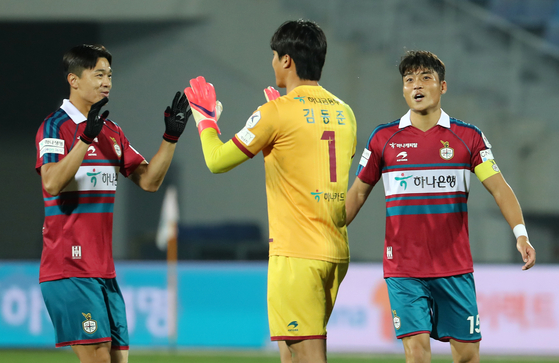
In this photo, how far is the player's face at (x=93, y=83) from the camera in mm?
3930

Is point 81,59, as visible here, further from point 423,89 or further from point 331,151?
point 423,89

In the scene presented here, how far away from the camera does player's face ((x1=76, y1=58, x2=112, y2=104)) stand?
3930mm

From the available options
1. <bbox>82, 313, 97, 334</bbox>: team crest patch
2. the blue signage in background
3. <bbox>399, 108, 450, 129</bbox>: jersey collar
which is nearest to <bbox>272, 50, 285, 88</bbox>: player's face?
<bbox>399, 108, 450, 129</bbox>: jersey collar

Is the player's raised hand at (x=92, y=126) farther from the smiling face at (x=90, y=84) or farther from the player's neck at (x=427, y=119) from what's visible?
the player's neck at (x=427, y=119)

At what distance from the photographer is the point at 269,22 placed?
39.1ft

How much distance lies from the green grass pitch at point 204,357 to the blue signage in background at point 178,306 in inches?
8.2

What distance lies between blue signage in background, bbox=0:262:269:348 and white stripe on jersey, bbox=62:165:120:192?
5.59 m

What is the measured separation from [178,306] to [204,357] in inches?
37.1

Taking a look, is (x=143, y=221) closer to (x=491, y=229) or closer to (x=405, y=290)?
(x=491, y=229)

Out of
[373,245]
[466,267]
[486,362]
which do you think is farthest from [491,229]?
[466,267]

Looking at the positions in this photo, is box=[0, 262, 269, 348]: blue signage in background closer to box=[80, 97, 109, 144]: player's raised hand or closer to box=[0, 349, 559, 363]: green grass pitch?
box=[0, 349, 559, 363]: green grass pitch

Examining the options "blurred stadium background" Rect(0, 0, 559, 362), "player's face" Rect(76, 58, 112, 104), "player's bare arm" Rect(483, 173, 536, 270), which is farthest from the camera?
"blurred stadium background" Rect(0, 0, 559, 362)

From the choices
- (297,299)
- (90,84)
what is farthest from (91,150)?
(297,299)

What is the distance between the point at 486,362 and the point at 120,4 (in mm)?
7346
